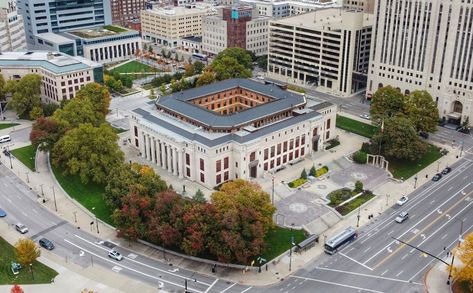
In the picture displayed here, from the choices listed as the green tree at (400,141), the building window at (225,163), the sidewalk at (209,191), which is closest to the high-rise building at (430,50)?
the sidewalk at (209,191)

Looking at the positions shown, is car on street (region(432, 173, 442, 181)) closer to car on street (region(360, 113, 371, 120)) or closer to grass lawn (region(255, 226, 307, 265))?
car on street (region(360, 113, 371, 120))

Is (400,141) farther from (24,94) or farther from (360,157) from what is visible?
(24,94)

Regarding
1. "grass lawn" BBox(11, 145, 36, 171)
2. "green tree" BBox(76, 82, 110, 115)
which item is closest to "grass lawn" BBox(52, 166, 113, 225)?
"grass lawn" BBox(11, 145, 36, 171)

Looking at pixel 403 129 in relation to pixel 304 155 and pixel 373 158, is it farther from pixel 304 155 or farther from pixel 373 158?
pixel 304 155

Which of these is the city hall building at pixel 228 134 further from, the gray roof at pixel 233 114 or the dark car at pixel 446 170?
the dark car at pixel 446 170

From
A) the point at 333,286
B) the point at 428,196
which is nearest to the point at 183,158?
the point at 333,286
